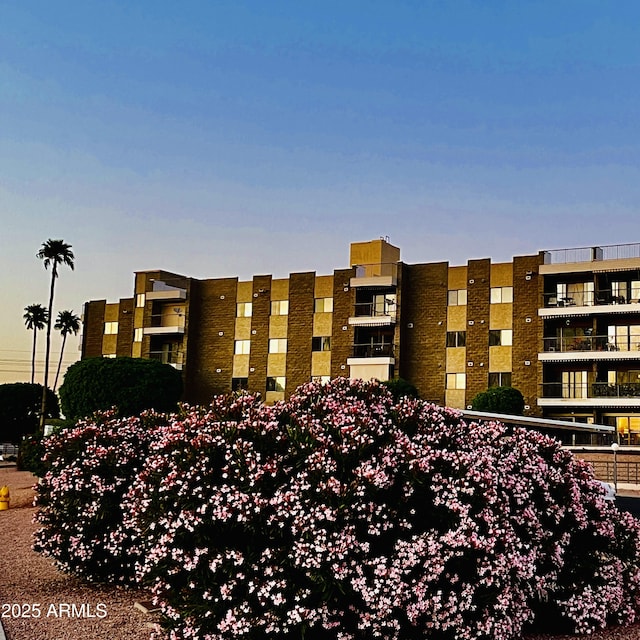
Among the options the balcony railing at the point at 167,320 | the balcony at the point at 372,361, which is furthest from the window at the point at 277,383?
the balcony railing at the point at 167,320

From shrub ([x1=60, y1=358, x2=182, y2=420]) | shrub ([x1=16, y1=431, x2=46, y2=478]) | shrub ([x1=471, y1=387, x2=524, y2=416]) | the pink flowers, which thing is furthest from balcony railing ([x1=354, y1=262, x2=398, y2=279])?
the pink flowers

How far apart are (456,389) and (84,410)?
26036 mm

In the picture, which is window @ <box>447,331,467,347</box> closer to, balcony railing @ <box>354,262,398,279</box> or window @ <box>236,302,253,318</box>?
balcony railing @ <box>354,262,398,279</box>

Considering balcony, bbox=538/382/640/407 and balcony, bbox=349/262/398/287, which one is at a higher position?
balcony, bbox=349/262/398/287

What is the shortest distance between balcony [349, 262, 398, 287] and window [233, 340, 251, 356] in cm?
905

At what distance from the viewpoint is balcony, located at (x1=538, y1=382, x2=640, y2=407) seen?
46156mm

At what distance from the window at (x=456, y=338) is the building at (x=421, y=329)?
7 centimetres

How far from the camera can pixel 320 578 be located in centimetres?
766

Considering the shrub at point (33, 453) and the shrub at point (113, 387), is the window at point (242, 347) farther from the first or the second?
the shrub at point (113, 387)

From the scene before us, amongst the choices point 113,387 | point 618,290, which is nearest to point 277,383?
point 618,290

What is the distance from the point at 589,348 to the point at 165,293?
30.3 metres

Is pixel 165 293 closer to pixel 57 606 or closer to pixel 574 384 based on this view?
pixel 574 384

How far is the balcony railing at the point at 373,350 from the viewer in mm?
53375

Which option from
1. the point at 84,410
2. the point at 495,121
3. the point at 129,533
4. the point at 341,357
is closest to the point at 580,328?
the point at 341,357
